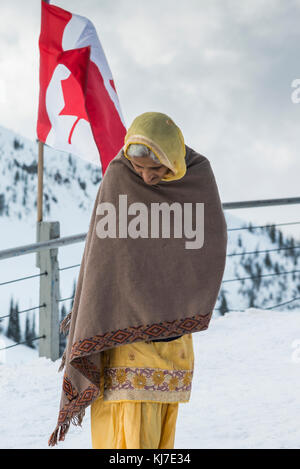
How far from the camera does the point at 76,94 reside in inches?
Answer: 157

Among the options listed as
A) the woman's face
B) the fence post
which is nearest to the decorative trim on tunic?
the woman's face

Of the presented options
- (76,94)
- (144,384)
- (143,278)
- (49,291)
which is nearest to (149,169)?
(143,278)

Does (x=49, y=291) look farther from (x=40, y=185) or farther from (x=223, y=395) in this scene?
(x=223, y=395)

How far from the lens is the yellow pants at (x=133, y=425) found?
1673 millimetres

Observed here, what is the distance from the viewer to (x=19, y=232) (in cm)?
3762

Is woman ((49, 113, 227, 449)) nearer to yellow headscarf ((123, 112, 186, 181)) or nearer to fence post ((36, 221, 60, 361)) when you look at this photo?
yellow headscarf ((123, 112, 186, 181))

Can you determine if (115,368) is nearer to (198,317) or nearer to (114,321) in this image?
(114,321)

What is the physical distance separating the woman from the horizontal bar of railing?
164 cm

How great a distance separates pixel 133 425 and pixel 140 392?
0.09 m

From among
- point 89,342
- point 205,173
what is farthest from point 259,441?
point 205,173

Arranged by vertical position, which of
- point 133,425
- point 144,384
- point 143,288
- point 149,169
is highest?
point 149,169

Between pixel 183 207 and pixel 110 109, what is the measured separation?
8.16 feet

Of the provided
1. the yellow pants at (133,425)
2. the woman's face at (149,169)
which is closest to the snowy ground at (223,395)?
the yellow pants at (133,425)

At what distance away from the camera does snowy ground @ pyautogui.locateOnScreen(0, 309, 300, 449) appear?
266 centimetres
